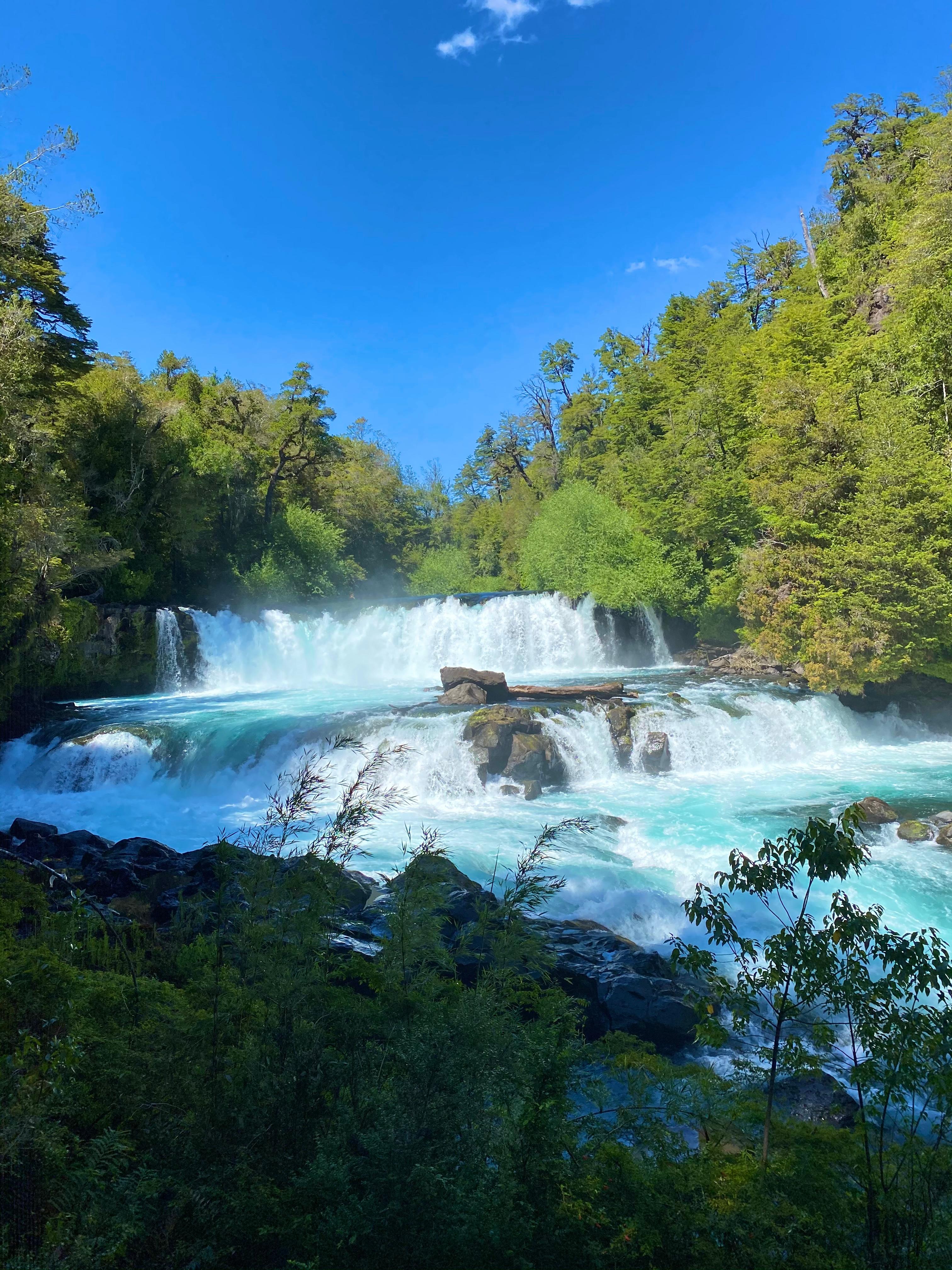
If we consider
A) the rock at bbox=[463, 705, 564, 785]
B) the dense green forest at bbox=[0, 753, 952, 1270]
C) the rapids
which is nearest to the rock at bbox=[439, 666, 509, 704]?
the rapids

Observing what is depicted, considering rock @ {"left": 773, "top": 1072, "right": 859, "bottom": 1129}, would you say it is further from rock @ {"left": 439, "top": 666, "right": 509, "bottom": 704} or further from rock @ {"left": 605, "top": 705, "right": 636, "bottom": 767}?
rock @ {"left": 439, "top": 666, "right": 509, "bottom": 704}

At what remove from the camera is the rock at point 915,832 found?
10.1 m

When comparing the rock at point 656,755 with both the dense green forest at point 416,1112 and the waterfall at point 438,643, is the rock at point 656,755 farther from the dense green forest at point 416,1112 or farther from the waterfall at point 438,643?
the dense green forest at point 416,1112

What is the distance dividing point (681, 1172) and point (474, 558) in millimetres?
44068

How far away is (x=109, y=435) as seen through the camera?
21.0 metres

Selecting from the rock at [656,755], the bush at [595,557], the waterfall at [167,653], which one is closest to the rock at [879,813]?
the rock at [656,755]

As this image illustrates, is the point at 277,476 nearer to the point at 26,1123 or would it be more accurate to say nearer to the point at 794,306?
the point at 794,306

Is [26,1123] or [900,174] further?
[900,174]

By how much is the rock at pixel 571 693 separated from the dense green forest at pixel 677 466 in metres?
5.02

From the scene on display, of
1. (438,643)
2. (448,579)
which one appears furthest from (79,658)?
(448,579)

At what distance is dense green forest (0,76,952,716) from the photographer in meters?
14.9

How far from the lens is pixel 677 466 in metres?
24.2

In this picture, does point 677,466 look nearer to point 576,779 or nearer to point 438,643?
point 438,643

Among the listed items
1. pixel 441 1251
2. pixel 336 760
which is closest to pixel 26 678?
pixel 336 760
